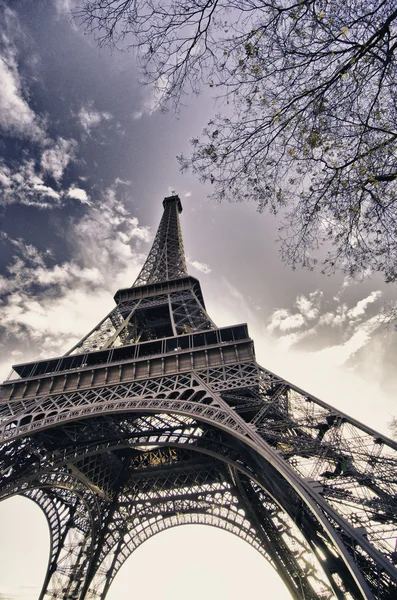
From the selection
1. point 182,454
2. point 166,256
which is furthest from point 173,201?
point 182,454

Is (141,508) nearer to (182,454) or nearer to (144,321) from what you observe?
(182,454)

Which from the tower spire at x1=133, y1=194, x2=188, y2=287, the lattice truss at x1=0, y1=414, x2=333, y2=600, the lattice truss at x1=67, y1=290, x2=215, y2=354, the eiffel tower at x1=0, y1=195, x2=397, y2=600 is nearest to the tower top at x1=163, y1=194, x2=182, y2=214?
the tower spire at x1=133, y1=194, x2=188, y2=287

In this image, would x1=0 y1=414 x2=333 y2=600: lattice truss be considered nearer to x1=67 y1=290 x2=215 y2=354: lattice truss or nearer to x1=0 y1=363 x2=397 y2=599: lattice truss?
x1=0 y1=363 x2=397 y2=599: lattice truss

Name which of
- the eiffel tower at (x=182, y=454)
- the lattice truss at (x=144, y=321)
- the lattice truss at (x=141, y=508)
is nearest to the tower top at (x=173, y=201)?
the eiffel tower at (x=182, y=454)

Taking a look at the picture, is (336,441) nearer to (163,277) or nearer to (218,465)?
(218,465)

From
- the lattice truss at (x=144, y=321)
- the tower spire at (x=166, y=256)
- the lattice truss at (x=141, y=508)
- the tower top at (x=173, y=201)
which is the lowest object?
the lattice truss at (x=141, y=508)

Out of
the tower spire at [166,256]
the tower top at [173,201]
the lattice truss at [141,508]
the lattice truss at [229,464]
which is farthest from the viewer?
the tower top at [173,201]

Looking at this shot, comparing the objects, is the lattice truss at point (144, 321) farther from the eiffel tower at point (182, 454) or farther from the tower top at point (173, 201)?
the tower top at point (173, 201)
